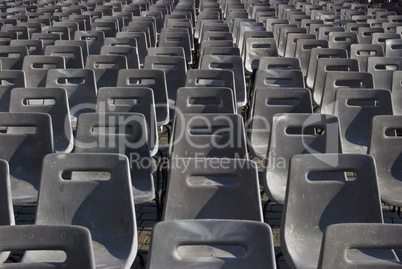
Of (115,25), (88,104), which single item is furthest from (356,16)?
(88,104)

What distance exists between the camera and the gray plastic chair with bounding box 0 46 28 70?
6.26 metres

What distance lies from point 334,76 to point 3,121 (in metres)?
3.12

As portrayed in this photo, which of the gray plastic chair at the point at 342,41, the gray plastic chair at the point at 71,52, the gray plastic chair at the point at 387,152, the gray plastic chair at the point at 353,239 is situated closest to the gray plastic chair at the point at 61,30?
the gray plastic chair at the point at 71,52

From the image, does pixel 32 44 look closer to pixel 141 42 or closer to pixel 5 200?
pixel 141 42

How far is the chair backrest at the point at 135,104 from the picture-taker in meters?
4.50

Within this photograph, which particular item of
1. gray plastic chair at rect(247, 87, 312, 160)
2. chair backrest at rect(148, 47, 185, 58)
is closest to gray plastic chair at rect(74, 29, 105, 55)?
chair backrest at rect(148, 47, 185, 58)

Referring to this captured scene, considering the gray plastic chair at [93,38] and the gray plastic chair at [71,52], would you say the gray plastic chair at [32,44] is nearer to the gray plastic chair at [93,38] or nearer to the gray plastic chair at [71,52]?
the gray plastic chair at [71,52]

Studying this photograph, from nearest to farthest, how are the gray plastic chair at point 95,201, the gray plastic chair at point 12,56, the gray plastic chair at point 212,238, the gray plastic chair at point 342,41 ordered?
the gray plastic chair at point 212,238, the gray plastic chair at point 95,201, the gray plastic chair at point 12,56, the gray plastic chair at point 342,41

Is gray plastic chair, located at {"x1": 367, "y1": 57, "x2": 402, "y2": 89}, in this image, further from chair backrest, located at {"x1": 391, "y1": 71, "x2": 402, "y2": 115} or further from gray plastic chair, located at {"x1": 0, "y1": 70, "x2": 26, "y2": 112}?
gray plastic chair, located at {"x1": 0, "y1": 70, "x2": 26, "y2": 112}

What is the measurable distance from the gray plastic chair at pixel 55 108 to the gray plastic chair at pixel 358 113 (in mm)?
2323

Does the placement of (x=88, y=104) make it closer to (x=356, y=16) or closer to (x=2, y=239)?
(x=2, y=239)

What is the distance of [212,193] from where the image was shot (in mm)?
3082

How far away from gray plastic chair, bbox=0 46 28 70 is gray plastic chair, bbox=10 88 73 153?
2051mm

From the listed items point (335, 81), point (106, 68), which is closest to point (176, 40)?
point (106, 68)
